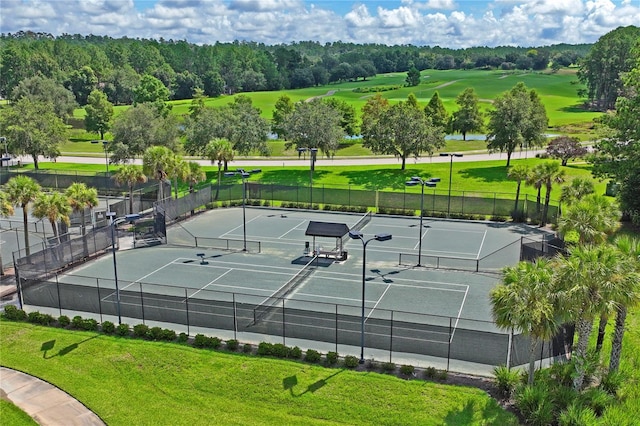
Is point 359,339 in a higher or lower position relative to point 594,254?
lower

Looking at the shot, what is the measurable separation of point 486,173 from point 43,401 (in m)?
53.8

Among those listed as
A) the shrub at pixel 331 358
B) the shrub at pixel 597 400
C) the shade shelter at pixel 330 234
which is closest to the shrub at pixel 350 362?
the shrub at pixel 331 358

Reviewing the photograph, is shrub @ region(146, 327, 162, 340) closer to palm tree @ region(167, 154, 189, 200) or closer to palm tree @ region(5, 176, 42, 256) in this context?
palm tree @ region(5, 176, 42, 256)

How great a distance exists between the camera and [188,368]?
75.4ft

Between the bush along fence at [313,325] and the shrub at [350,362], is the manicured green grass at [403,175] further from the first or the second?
the shrub at [350,362]

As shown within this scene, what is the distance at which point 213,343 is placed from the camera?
960 inches

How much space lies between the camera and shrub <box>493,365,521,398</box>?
67.3 feet

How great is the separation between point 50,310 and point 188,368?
33.0 feet

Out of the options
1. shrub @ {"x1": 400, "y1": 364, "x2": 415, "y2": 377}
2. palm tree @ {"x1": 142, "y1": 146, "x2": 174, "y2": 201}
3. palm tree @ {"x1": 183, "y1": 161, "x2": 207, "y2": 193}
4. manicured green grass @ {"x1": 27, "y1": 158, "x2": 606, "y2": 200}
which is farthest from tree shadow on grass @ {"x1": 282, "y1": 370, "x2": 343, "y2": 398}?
manicured green grass @ {"x1": 27, "y1": 158, "x2": 606, "y2": 200}

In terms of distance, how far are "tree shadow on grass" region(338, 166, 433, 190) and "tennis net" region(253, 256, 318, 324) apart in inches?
974

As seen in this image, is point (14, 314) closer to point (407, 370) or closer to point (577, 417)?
point (407, 370)

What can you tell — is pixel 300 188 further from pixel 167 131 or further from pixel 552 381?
pixel 552 381

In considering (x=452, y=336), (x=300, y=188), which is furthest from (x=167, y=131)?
(x=452, y=336)

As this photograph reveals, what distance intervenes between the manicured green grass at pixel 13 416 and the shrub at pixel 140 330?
19.6 feet
